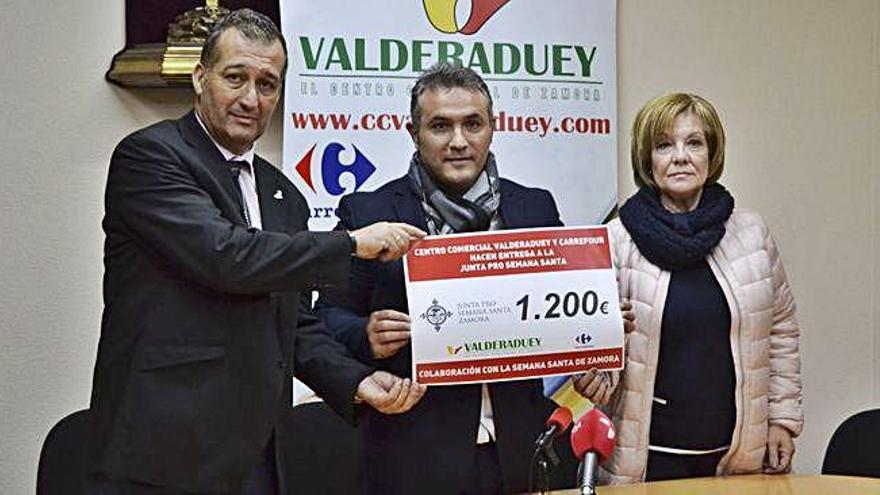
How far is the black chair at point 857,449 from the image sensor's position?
332cm

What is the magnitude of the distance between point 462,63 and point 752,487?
1.54 meters

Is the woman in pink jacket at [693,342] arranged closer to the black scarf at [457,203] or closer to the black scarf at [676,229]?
the black scarf at [676,229]

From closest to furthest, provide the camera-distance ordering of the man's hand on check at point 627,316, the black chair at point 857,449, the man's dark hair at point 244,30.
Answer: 1. the man's dark hair at point 244,30
2. the man's hand on check at point 627,316
3. the black chair at point 857,449

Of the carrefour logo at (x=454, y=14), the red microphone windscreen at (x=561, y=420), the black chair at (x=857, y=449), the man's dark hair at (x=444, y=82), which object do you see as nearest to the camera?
the red microphone windscreen at (x=561, y=420)

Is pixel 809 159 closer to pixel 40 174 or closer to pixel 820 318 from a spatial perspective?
pixel 820 318

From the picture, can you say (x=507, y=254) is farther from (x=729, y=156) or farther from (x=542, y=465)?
(x=729, y=156)

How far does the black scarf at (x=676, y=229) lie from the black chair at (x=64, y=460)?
1395 millimetres

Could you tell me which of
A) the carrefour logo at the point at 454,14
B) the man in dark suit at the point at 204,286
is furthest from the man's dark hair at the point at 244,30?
the carrefour logo at the point at 454,14

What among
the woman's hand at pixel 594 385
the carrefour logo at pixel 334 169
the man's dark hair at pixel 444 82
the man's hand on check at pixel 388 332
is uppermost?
the man's dark hair at pixel 444 82

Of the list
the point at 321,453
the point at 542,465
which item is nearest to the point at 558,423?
the point at 542,465

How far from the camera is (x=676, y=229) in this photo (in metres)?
2.83

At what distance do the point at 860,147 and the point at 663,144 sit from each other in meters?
1.58

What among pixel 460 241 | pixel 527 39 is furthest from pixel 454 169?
pixel 527 39

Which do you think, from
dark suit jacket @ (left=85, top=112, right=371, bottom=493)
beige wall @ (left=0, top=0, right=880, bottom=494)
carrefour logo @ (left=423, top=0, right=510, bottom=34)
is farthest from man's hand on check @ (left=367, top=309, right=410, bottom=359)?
carrefour logo @ (left=423, top=0, right=510, bottom=34)
